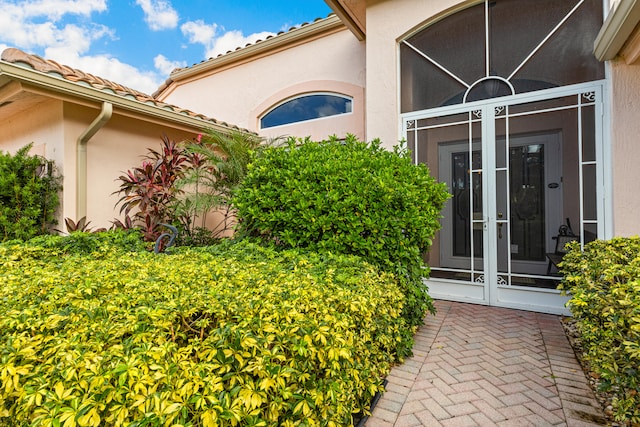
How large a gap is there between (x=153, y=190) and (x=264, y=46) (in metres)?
4.48

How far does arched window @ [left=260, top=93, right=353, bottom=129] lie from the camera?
693cm

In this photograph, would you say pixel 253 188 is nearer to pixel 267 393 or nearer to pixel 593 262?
pixel 267 393

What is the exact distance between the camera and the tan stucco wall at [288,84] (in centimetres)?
673

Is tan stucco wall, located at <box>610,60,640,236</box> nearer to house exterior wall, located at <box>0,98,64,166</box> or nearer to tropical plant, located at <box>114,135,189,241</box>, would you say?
tropical plant, located at <box>114,135,189,241</box>

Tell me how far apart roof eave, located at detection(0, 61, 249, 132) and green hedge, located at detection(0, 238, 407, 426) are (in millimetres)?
2798

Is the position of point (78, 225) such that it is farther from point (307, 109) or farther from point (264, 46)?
point (264, 46)

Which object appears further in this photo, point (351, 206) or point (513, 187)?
point (513, 187)

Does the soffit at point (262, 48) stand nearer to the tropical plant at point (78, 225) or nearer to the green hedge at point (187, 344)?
the tropical plant at point (78, 225)

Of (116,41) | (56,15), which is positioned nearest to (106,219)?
(56,15)

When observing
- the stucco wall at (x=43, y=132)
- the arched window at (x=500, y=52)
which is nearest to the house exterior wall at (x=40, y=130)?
the stucco wall at (x=43, y=132)

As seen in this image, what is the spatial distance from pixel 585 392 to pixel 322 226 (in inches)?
97.5

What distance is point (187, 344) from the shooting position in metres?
1.52

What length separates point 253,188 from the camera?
3.84 metres

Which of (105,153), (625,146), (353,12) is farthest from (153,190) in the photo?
(625,146)
